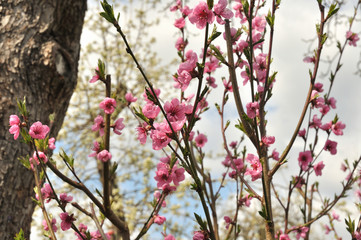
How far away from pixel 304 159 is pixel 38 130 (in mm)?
1558

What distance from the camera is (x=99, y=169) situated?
890 centimetres

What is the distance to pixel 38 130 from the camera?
1404mm

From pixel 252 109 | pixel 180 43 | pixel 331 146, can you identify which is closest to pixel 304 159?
pixel 331 146

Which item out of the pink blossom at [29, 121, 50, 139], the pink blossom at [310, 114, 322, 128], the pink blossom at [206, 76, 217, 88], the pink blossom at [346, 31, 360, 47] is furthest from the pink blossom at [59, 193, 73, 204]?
the pink blossom at [346, 31, 360, 47]

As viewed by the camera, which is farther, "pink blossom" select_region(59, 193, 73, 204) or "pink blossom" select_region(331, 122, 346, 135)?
"pink blossom" select_region(331, 122, 346, 135)

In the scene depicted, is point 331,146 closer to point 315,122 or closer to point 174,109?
point 315,122

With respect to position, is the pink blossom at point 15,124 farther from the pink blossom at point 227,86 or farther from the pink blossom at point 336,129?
the pink blossom at point 336,129

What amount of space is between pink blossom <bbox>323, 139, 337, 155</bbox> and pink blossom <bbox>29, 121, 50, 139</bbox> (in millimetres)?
1722

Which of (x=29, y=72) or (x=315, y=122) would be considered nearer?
(x=315, y=122)

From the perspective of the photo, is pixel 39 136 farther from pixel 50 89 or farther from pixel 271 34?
pixel 50 89

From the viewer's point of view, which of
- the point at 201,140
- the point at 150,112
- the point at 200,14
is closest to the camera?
the point at 150,112

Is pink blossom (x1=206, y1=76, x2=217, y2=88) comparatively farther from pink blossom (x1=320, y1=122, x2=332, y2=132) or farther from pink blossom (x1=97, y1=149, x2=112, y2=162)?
pink blossom (x1=97, y1=149, x2=112, y2=162)

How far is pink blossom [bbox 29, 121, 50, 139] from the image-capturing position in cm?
139

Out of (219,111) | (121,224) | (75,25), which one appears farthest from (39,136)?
(75,25)
